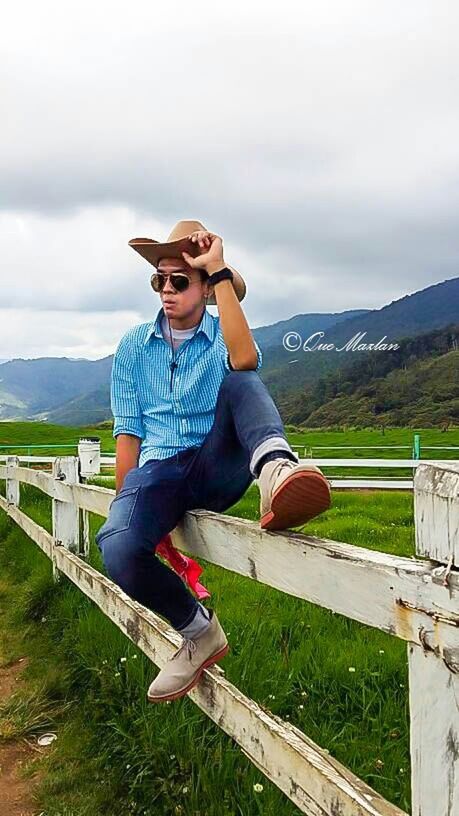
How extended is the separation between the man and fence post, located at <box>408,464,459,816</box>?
3.06ft

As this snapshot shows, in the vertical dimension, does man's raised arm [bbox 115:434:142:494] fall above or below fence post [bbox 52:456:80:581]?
above

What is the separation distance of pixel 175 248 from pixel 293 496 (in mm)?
1241

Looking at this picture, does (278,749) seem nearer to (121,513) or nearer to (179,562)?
(121,513)

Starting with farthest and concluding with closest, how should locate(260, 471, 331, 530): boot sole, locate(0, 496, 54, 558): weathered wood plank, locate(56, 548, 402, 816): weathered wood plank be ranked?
locate(0, 496, 54, 558): weathered wood plank
locate(260, 471, 331, 530): boot sole
locate(56, 548, 402, 816): weathered wood plank

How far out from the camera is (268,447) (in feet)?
8.07

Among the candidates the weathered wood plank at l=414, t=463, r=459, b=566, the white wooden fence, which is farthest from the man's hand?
the weathered wood plank at l=414, t=463, r=459, b=566

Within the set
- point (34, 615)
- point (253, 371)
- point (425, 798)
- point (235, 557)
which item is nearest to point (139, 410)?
point (253, 371)

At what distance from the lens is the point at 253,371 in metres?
2.87

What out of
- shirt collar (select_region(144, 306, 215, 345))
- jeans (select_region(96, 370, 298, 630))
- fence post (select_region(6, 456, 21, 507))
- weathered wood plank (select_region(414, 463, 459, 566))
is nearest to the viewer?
weathered wood plank (select_region(414, 463, 459, 566))

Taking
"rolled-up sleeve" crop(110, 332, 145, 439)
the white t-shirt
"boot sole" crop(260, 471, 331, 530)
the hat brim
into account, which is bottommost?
"boot sole" crop(260, 471, 331, 530)

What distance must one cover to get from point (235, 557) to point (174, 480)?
21.3 inches

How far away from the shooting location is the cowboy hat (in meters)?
2.99

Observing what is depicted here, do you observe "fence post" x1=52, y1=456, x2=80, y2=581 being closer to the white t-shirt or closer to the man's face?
the white t-shirt

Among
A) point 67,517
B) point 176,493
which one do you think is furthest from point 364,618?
point 67,517
